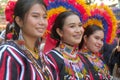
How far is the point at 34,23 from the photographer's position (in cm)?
215

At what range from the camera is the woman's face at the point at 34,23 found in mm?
2146

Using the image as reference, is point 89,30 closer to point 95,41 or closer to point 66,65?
point 95,41

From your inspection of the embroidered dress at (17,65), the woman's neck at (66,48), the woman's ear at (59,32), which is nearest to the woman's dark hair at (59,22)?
the woman's ear at (59,32)

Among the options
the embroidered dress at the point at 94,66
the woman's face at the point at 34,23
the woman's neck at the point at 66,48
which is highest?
the woman's face at the point at 34,23

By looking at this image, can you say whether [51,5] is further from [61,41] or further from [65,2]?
[61,41]

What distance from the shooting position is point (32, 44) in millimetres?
2230

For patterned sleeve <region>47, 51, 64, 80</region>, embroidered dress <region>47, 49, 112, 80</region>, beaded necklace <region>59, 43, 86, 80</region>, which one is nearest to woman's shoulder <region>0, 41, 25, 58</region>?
embroidered dress <region>47, 49, 112, 80</region>

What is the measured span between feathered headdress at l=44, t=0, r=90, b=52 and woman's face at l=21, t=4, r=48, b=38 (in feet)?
2.89

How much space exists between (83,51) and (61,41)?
56 cm

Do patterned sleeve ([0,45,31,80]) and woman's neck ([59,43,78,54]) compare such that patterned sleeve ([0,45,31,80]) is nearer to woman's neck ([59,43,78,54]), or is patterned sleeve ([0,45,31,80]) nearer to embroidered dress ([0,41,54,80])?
embroidered dress ([0,41,54,80])

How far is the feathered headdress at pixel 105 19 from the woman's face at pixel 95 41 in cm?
15

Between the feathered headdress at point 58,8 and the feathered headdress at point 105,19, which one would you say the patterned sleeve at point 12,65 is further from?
the feathered headdress at point 105,19

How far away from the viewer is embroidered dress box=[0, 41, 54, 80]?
1.88 meters

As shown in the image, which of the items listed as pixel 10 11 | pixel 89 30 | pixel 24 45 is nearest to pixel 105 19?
pixel 89 30
